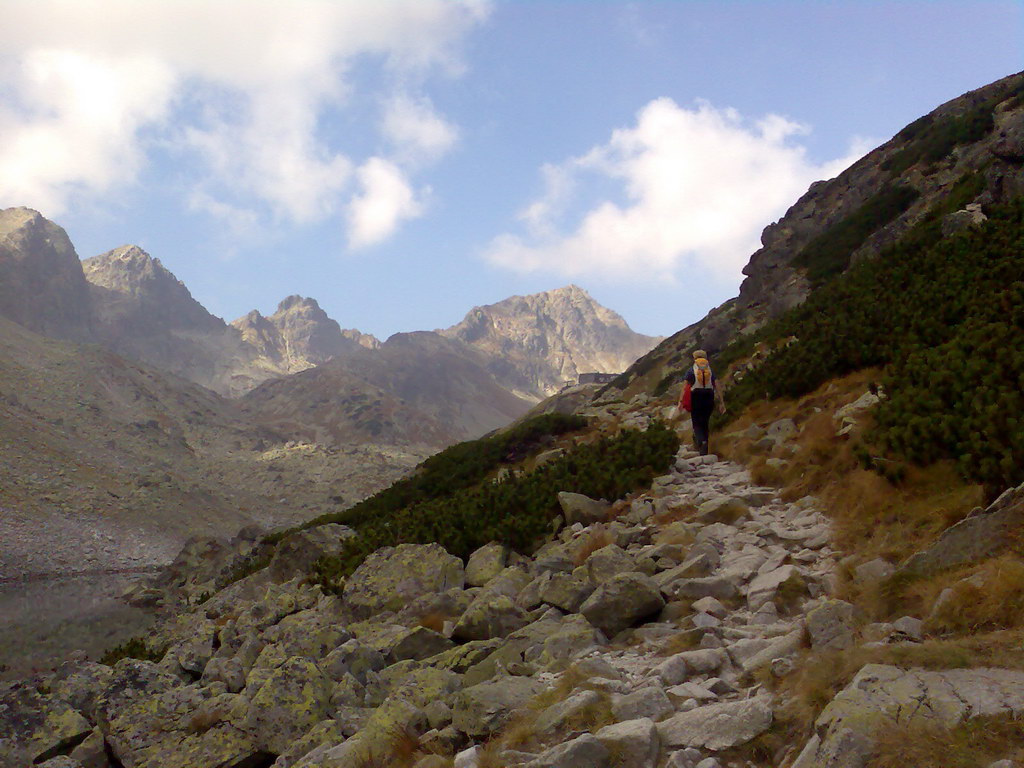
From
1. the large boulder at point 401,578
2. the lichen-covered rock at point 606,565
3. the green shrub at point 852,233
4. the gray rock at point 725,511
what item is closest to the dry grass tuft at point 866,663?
the lichen-covered rock at point 606,565

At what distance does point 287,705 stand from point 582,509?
6204 millimetres

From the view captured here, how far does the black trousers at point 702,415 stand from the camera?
13.7m

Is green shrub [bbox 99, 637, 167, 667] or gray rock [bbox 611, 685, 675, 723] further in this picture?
green shrub [bbox 99, 637, 167, 667]

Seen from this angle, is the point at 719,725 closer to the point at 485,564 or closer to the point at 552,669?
the point at 552,669

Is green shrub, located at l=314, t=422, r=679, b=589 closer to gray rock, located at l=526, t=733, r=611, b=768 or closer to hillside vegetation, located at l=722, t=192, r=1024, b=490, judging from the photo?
hillside vegetation, located at l=722, t=192, r=1024, b=490

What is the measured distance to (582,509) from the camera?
Result: 12148 millimetres

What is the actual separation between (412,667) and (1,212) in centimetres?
23857

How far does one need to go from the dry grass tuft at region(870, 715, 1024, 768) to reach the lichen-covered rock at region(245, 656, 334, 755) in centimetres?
625

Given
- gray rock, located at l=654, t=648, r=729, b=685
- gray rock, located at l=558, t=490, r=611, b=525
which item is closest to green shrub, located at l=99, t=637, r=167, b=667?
gray rock, located at l=558, t=490, r=611, b=525

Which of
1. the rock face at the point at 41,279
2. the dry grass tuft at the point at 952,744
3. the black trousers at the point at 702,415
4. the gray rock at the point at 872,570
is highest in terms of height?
the rock face at the point at 41,279

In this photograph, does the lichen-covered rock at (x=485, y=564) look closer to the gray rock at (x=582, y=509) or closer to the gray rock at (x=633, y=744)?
the gray rock at (x=582, y=509)

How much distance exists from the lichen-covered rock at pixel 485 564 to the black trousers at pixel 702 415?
5.00 metres

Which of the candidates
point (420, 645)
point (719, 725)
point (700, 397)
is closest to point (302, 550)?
point (420, 645)

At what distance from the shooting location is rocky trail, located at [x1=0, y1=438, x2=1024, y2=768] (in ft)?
14.0
